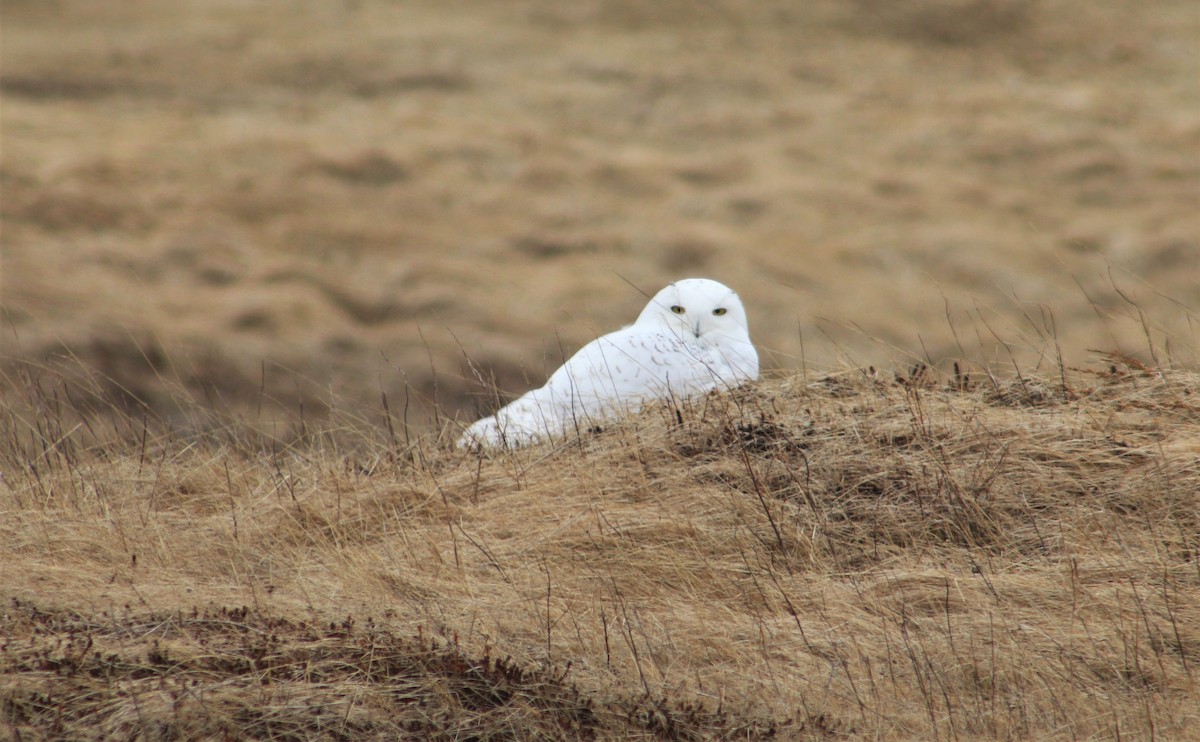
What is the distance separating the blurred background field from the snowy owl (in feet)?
28.3

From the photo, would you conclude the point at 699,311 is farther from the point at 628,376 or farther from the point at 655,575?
the point at 655,575

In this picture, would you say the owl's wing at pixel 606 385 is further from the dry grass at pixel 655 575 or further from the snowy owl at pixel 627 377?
the dry grass at pixel 655 575

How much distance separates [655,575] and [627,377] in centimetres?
144

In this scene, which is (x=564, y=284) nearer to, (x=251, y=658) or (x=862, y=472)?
(x=862, y=472)

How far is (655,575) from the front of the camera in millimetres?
3617

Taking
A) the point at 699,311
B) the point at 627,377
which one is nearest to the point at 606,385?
the point at 627,377

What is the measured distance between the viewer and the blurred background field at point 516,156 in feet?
55.3

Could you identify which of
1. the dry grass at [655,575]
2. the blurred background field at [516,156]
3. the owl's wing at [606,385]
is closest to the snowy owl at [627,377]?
the owl's wing at [606,385]

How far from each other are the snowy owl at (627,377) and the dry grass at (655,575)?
0.65 feet

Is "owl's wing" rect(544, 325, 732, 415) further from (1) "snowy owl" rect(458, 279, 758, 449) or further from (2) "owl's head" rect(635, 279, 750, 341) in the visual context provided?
(2) "owl's head" rect(635, 279, 750, 341)

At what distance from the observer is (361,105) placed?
75.8 ft

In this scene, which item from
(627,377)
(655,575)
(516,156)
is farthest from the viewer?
(516,156)

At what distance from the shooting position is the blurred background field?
55.3 ft

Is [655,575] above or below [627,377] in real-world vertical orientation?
below
